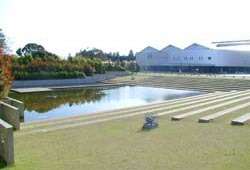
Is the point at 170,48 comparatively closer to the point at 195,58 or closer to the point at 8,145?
the point at 195,58

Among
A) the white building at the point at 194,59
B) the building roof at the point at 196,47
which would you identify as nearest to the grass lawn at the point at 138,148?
the white building at the point at 194,59

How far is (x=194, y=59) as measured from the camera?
6806 cm

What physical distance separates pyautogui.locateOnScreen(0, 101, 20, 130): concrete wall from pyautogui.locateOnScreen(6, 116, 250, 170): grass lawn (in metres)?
1.76

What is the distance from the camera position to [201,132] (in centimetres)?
785

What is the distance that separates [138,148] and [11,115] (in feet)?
16.8

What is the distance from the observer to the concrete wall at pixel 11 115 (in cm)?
948

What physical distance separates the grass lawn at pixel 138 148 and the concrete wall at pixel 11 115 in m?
1.76

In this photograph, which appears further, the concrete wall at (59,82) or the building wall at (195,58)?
the building wall at (195,58)

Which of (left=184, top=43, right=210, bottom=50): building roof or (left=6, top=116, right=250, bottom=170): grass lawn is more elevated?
(left=184, top=43, right=210, bottom=50): building roof

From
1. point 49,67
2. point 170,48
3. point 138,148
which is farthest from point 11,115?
point 170,48

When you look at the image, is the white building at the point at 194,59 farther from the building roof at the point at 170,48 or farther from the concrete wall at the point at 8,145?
the concrete wall at the point at 8,145

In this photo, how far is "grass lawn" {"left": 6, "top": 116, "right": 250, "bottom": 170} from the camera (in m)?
5.37

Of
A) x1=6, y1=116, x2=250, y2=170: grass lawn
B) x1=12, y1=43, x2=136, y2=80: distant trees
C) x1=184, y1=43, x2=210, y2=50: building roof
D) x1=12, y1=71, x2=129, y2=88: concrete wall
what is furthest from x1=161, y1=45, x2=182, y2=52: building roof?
x1=6, y1=116, x2=250, y2=170: grass lawn

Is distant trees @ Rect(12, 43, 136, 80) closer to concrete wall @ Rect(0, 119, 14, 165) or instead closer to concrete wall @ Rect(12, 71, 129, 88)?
concrete wall @ Rect(12, 71, 129, 88)
